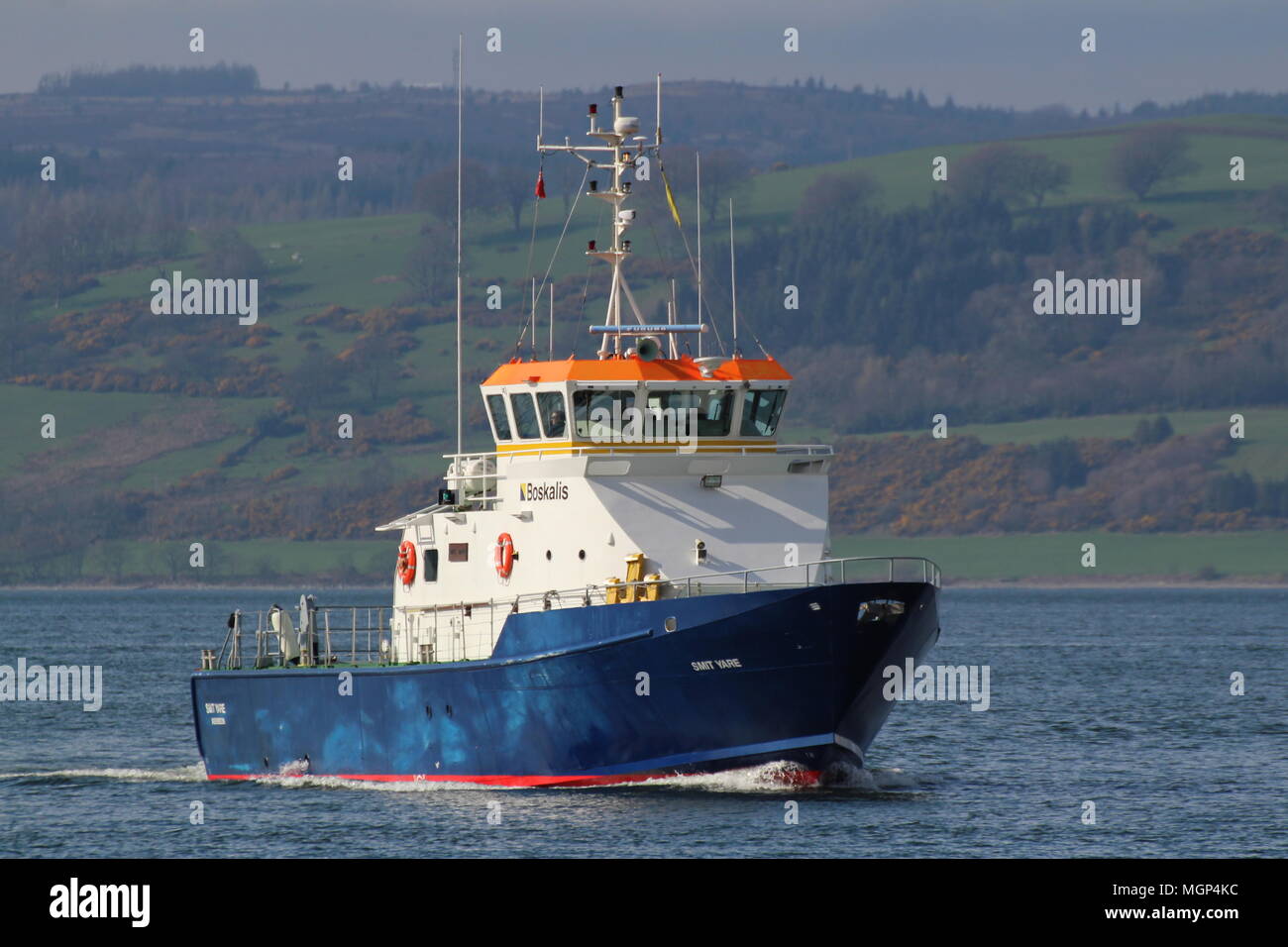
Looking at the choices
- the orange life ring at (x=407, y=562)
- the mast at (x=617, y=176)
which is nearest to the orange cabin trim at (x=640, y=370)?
the mast at (x=617, y=176)

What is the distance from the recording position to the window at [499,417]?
34.6 m

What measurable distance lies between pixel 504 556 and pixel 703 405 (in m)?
3.99

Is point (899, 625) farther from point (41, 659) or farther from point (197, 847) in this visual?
point (41, 659)

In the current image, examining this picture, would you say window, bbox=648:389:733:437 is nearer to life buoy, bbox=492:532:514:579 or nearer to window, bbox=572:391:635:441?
window, bbox=572:391:635:441

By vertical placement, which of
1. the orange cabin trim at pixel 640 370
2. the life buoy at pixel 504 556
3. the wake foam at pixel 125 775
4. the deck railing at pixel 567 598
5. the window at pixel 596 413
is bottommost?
the wake foam at pixel 125 775

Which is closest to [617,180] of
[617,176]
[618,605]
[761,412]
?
[617,176]

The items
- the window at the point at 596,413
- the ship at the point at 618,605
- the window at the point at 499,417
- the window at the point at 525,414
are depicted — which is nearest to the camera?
the ship at the point at 618,605

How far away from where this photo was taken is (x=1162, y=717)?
51500mm

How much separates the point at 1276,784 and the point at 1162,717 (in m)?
14.8

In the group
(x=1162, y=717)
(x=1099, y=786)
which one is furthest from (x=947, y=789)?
(x=1162, y=717)

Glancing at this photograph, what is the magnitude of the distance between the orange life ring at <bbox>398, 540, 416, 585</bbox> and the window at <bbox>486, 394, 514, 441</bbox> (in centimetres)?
269

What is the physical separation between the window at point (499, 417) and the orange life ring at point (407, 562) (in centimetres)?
269

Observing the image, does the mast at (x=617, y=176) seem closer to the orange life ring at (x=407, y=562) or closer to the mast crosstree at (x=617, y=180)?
the mast crosstree at (x=617, y=180)

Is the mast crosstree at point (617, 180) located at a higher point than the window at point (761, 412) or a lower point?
higher
